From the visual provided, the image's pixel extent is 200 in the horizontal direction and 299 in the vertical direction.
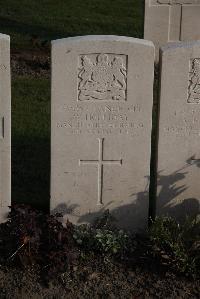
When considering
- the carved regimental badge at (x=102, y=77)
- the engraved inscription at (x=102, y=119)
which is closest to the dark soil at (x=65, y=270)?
the engraved inscription at (x=102, y=119)

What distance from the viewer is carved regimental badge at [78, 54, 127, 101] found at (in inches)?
244

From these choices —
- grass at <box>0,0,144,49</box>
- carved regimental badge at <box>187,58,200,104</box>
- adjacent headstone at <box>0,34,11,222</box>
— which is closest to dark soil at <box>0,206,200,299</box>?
adjacent headstone at <box>0,34,11,222</box>

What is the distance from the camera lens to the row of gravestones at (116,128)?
6.21 metres

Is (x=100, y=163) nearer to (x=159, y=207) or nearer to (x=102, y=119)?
(x=102, y=119)

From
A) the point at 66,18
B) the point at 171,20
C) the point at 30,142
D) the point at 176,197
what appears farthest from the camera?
the point at 66,18

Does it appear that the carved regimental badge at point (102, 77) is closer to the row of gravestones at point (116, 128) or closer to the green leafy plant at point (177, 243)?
the row of gravestones at point (116, 128)

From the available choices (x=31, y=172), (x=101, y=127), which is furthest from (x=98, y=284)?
(x=31, y=172)

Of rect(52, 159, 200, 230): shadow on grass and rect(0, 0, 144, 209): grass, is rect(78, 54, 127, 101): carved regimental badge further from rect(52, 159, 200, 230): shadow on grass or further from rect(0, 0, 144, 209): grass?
rect(0, 0, 144, 209): grass

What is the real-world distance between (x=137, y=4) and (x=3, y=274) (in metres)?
12.7

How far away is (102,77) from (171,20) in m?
6.92

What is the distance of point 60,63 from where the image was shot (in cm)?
617

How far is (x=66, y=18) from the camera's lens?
16.2m

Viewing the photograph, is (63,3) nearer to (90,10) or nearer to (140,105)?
(90,10)

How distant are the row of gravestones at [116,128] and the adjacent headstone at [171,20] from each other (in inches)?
251
